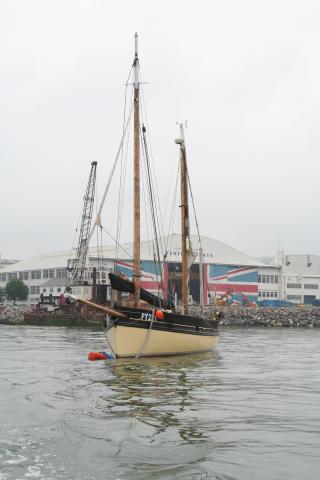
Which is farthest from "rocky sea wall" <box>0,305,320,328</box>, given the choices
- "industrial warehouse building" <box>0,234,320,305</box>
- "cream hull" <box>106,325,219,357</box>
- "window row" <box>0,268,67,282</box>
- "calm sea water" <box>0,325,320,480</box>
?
"calm sea water" <box>0,325,320,480</box>

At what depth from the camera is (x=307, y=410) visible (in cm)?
1841

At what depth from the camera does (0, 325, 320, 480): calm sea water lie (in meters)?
11.9

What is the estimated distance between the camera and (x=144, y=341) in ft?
108

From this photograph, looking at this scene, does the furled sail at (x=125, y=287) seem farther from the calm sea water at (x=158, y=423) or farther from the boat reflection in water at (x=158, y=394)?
the calm sea water at (x=158, y=423)

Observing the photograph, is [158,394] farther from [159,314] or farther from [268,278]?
[268,278]

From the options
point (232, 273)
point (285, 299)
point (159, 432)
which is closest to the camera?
point (159, 432)

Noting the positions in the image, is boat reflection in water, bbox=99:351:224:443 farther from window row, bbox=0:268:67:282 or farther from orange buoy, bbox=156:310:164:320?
window row, bbox=0:268:67:282

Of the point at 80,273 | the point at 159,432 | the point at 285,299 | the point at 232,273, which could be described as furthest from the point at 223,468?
the point at 285,299

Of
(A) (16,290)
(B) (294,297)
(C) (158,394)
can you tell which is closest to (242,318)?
(B) (294,297)

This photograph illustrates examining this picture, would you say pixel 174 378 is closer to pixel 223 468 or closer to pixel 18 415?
pixel 18 415

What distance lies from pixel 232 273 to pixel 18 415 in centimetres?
13357

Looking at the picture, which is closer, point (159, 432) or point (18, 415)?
point (159, 432)

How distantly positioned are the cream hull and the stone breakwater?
69.9m

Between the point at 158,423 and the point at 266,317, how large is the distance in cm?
10179
